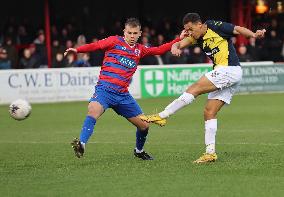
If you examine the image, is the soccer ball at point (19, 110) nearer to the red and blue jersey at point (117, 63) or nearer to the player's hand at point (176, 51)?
the red and blue jersey at point (117, 63)

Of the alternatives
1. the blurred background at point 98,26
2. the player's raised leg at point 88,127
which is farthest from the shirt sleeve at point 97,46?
the blurred background at point 98,26

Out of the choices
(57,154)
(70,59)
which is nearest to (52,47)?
(70,59)

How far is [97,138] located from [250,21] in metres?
20.2

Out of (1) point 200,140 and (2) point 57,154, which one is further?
(1) point 200,140

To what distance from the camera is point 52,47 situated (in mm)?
28859

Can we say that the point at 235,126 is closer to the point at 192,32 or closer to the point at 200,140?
the point at 200,140

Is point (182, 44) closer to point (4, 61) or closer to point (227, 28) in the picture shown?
point (227, 28)

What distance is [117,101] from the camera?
1132cm

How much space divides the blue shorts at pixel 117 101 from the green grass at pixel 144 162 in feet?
2.23

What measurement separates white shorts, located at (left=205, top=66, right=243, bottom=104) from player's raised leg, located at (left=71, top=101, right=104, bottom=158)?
152 centimetres

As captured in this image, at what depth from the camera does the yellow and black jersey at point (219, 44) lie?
1107 centimetres

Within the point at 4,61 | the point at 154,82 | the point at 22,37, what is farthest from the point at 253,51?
the point at 4,61

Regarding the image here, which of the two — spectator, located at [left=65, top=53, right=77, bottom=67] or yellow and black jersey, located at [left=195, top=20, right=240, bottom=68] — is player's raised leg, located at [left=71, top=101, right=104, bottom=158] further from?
spectator, located at [left=65, top=53, right=77, bottom=67]

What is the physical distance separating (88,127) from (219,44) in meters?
2.04
